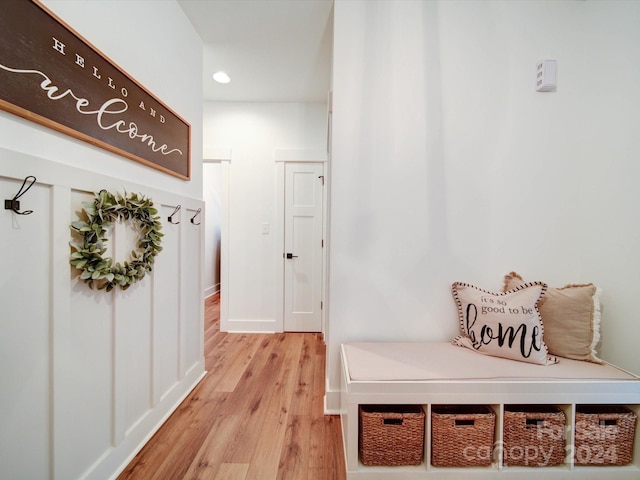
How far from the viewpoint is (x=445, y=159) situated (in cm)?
157

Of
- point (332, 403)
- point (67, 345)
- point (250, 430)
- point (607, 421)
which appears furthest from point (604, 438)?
point (67, 345)

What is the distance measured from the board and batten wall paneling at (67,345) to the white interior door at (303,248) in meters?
1.49

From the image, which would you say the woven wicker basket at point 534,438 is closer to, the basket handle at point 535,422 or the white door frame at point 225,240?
the basket handle at point 535,422

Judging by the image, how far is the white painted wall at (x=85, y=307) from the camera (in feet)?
2.64

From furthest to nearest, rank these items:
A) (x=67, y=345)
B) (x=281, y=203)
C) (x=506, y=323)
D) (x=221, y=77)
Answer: (x=281, y=203)
(x=221, y=77)
(x=506, y=323)
(x=67, y=345)

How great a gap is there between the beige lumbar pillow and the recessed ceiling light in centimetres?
298

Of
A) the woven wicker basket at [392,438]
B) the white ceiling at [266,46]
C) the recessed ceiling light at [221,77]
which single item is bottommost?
the woven wicker basket at [392,438]

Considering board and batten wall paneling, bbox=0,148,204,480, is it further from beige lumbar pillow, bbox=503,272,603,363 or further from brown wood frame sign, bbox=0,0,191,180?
beige lumbar pillow, bbox=503,272,603,363

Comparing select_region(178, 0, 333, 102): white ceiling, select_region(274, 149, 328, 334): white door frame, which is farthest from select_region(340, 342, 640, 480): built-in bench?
select_region(178, 0, 333, 102): white ceiling

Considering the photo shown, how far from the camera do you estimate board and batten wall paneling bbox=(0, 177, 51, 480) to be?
77cm

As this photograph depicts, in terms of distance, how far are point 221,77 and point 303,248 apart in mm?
1850

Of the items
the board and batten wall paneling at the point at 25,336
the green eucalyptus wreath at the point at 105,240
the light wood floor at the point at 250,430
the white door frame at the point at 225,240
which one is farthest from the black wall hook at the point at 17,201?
the white door frame at the point at 225,240

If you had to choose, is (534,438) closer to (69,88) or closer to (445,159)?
(445,159)

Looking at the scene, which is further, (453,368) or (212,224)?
(212,224)
